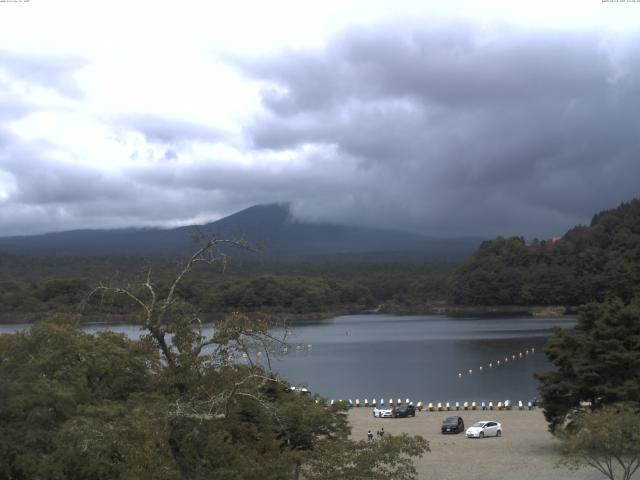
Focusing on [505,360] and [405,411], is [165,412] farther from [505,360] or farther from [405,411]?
[505,360]

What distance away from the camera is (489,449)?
84.6ft

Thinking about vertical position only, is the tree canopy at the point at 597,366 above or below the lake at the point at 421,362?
above

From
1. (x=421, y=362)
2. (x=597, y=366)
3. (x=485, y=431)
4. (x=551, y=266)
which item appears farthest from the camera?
(x=551, y=266)

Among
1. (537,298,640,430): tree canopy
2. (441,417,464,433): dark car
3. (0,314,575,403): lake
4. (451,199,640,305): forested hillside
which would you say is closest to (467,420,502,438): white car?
(441,417,464,433): dark car

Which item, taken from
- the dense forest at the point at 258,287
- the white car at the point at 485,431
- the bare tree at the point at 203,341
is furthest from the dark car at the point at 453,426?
the dense forest at the point at 258,287

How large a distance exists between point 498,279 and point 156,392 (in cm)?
12518

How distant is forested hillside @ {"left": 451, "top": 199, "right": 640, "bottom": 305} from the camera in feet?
412

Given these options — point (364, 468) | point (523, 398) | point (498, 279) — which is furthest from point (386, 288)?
point (364, 468)

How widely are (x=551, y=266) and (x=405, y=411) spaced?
104095mm

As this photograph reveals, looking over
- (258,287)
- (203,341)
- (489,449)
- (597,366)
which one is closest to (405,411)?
(489,449)

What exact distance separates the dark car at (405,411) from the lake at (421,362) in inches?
241

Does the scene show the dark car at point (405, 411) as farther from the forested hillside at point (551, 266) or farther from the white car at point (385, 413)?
the forested hillside at point (551, 266)

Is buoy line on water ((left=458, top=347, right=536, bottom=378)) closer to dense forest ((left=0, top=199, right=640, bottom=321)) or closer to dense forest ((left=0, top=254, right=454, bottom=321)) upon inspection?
dense forest ((left=0, top=254, right=454, bottom=321))

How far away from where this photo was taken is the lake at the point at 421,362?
155 ft
